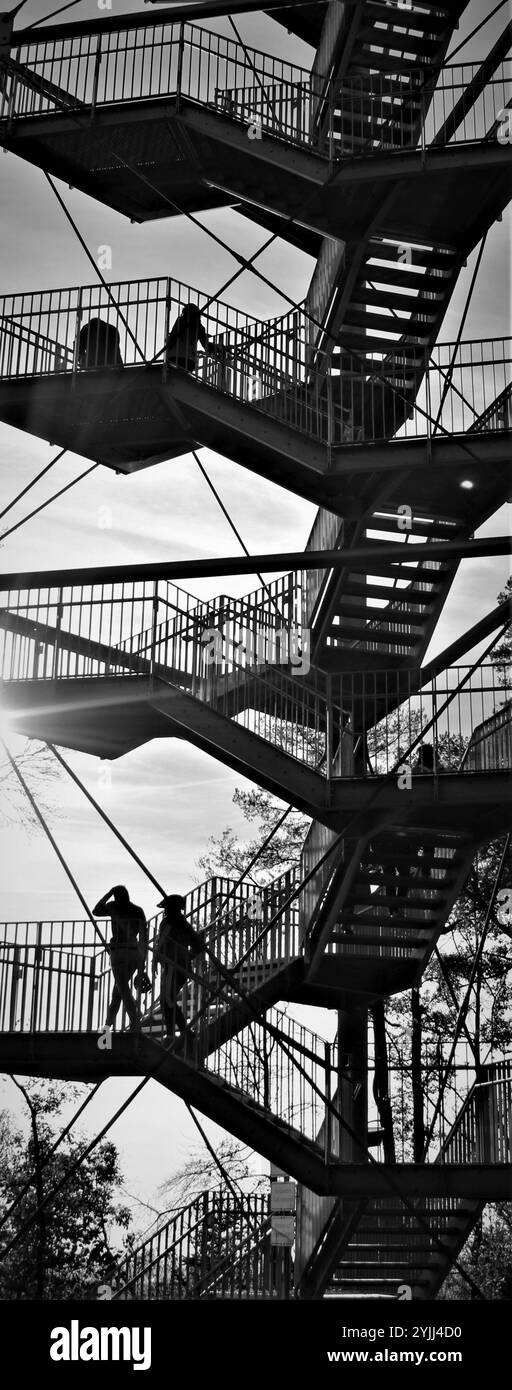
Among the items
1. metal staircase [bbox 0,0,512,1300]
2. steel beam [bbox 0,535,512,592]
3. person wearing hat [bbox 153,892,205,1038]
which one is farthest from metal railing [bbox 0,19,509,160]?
steel beam [bbox 0,535,512,592]

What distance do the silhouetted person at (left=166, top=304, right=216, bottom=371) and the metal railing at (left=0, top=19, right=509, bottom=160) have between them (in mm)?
1853

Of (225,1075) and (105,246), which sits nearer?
(225,1075)

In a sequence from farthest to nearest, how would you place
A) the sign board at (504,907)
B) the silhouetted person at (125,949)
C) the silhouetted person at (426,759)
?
the sign board at (504,907), the silhouetted person at (426,759), the silhouetted person at (125,949)

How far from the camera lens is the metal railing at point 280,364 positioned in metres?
14.9

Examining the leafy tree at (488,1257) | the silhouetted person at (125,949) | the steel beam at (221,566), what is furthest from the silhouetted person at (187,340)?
the leafy tree at (488,1257)

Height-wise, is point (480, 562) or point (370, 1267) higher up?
point (480, 562)

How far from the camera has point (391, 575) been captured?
15781 mm

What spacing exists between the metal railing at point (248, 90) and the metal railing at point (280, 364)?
58.9 inches

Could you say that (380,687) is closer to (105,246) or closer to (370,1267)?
(370,1267)

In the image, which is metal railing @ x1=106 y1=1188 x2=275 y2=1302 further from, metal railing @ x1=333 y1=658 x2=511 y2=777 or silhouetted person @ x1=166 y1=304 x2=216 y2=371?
silhouetted person @ x1=166 y1=304 x2=216 y2=371

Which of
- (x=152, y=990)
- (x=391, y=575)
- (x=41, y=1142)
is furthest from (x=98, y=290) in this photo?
(x=41, y=1142)

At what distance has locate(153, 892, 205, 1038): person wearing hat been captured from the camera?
14.4 metres

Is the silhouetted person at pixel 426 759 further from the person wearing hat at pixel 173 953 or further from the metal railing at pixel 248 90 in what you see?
the metal railing at pixel 248 90
